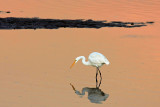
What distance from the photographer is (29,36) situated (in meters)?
22.5

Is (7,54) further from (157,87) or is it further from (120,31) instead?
(120,31)

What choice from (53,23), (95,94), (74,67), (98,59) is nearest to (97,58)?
(98,59)

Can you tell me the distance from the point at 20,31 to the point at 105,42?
14.9 ft

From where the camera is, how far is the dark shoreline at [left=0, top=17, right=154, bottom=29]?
25.6 meters

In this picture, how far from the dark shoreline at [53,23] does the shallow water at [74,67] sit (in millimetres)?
987

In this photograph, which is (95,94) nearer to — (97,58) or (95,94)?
(95,94)

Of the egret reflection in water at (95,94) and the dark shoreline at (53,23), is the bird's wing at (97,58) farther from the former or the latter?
the dark shoreline at (53,23)

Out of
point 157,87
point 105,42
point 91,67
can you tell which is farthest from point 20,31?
point 157,87

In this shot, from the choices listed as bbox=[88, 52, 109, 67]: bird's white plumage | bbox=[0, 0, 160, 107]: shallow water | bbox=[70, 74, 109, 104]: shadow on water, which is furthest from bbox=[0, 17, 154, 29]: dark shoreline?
bbox=[70, 74, 109, 104]: shadow on water

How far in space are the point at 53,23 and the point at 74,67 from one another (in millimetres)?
10719

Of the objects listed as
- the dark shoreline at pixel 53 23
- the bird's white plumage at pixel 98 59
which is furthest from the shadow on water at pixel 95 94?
the dark shoreline at pixel 53 23

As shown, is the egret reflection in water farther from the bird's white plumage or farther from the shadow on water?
the bird's white plumage

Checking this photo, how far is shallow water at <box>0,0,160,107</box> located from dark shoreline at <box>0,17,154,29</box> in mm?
987

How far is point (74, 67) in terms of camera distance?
53.9 ft
